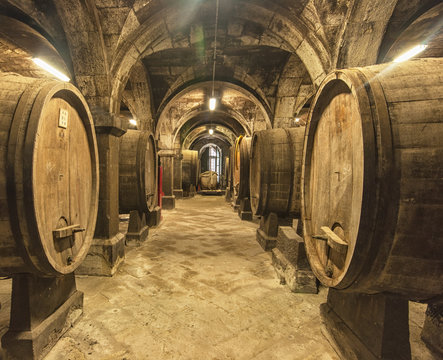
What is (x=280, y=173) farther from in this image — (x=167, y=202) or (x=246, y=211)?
(x=167, y=202)

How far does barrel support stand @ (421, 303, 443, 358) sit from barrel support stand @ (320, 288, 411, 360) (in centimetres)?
74

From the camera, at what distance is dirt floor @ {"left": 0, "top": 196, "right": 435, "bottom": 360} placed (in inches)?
72.8

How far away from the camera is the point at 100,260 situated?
3197 millimetres

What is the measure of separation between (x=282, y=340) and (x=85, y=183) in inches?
93.8

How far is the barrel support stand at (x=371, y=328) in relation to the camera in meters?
1.42

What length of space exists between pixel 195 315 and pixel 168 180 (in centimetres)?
726

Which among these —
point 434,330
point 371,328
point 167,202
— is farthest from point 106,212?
point 167,202

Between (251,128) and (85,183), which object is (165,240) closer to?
(85,183)

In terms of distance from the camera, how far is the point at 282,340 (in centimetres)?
197

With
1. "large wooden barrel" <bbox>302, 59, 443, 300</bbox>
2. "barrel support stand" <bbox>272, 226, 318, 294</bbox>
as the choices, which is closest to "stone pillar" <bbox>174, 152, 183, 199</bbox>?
"barrel support stand" <bbox>272, 226, 318, 294</bbox>

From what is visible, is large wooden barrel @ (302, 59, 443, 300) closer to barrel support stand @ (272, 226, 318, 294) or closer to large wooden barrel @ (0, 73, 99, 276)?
barrel support stand @ (272, 226, 318, 294)

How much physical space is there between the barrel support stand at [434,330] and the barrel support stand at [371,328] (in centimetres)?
Answer: 74

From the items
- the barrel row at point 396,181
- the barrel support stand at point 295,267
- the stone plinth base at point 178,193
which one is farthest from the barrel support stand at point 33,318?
the stone plinth base at point 178,193

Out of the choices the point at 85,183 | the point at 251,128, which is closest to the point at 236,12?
the point at 85,183
